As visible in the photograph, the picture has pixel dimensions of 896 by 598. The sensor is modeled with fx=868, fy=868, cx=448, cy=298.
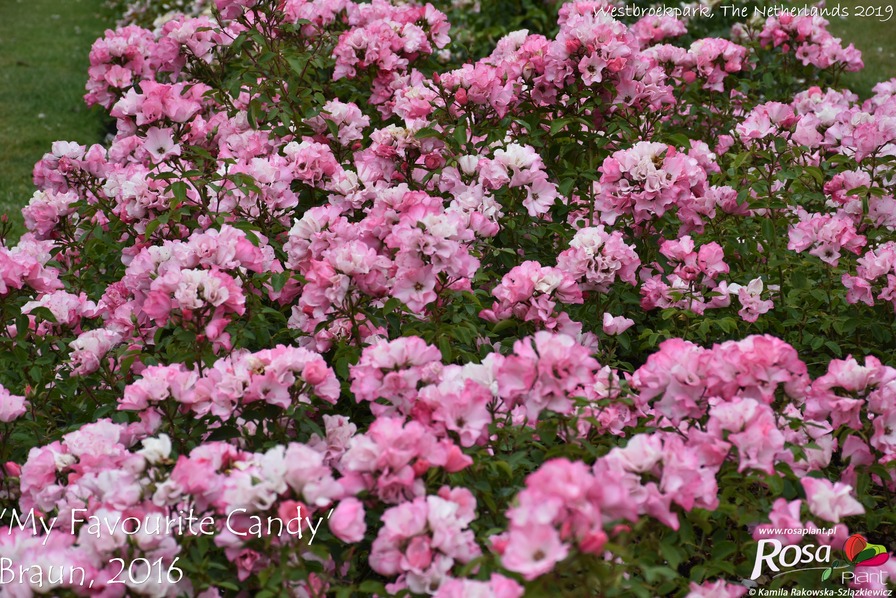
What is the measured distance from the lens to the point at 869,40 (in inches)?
358

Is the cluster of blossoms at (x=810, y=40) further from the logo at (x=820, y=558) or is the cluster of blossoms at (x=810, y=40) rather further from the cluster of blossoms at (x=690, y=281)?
the logo at (x=820, y=558)

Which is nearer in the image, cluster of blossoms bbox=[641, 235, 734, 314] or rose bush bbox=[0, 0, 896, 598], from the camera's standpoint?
rose bush bbox=[0, 0, 896, 598]

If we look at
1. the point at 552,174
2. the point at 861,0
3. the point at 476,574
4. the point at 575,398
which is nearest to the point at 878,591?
the point at 575,398

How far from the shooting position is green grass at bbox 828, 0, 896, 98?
294 inches

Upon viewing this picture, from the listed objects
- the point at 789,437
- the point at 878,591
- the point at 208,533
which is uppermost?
the point at 789,437

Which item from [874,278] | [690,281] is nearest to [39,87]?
[690,281]

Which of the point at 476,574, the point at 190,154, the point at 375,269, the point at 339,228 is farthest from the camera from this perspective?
the point at 190,154

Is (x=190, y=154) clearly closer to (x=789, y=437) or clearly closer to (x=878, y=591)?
(x=789, y=437)

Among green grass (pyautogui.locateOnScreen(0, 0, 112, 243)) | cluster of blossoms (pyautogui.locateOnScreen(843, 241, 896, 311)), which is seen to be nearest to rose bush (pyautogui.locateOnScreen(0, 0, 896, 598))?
cluster of blossoms (pyautogui.locateOnScreen(843, 241, 896, 311))

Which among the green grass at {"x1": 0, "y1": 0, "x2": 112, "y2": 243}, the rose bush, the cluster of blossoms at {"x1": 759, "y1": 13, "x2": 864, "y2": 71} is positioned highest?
the green grass at {"x1": 0, "y1": 0, "x2": 112, "y2": 243}

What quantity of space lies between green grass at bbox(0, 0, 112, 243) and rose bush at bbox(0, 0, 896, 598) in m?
2.93

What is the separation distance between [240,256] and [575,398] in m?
0.94

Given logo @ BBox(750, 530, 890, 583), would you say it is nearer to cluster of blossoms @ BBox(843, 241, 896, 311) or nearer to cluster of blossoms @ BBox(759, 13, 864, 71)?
cluster of blossoms @ BBox(843, 241, 896, 311)

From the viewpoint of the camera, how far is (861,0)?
1002cm
